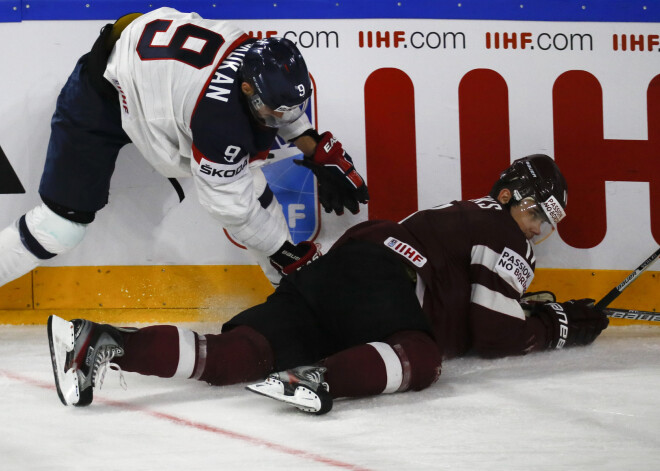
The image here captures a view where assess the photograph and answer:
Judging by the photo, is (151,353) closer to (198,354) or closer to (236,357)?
(198,354)

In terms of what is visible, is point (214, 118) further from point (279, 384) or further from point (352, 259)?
point (279, 384)

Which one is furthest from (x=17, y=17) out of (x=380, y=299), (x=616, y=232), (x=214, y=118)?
(x=616, y=232)

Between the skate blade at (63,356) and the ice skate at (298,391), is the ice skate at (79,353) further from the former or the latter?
the ice skate at (298,391)

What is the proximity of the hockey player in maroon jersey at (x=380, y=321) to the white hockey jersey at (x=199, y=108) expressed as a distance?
0.36m

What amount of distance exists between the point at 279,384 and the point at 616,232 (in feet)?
6.09

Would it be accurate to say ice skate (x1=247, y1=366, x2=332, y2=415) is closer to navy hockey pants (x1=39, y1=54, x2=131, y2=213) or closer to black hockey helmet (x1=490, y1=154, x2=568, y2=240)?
black hockey helmet (x1=490, y1=154, x2=568, y2=240)

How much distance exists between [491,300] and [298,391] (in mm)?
758

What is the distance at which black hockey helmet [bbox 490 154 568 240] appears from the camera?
2.93 meters

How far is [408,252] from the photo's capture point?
271cm

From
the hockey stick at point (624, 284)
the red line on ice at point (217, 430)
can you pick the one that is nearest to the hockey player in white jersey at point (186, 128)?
the red line on ice at point (217, 430)

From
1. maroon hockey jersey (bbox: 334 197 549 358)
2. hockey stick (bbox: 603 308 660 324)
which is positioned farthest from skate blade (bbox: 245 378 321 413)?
hockey stick (bbox: 603 308 660 324)

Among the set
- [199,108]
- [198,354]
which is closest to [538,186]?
[199,108]

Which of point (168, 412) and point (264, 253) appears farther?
point (264, 253)

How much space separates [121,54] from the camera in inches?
116
